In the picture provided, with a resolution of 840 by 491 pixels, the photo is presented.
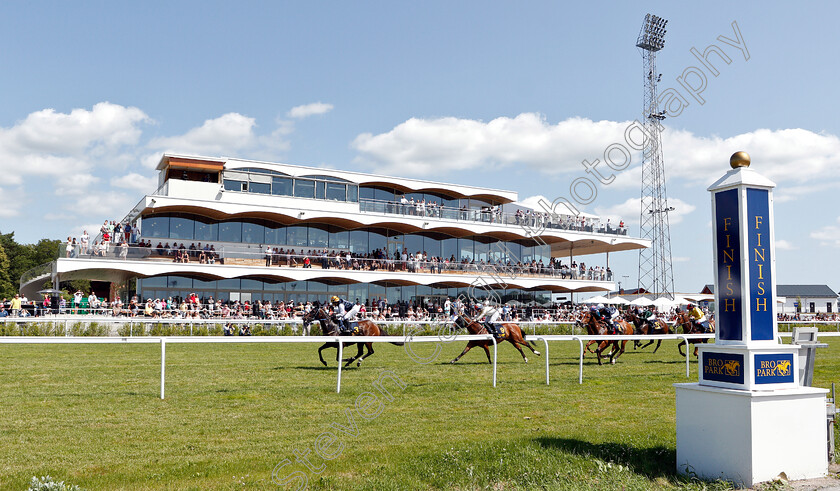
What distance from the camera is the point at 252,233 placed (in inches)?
1479

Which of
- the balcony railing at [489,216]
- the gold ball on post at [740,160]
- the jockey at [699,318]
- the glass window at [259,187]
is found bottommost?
the jockey at [699,318]

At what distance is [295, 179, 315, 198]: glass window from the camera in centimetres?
3928

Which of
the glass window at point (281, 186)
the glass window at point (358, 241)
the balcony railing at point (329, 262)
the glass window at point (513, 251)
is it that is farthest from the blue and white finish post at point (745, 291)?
the glass window at point (513, 251)

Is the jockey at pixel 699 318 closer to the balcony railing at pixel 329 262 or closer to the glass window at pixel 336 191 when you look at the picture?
the balcony railing at pixel 329 262

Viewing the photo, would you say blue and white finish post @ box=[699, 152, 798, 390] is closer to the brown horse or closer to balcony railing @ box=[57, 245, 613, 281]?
the brown horse

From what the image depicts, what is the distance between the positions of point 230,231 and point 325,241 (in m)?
5.51

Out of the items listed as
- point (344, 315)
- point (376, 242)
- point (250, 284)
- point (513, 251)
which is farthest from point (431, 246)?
point (344, 315)

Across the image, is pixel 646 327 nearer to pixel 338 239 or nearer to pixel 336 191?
pixel 338 239

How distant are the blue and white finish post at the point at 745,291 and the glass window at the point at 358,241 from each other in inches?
1370

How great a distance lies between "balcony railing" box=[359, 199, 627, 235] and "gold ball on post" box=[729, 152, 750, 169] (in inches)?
1318

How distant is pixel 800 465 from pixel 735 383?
2.64 ft

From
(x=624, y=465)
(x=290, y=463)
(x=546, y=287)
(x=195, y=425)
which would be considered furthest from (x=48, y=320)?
(x=546, y=287)

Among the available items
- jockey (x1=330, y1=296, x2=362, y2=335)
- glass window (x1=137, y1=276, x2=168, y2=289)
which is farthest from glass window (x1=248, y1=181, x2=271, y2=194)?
jockey (x1=330, y1=296, x2=362, y2=335)

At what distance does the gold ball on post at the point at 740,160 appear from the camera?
590 centimetres
